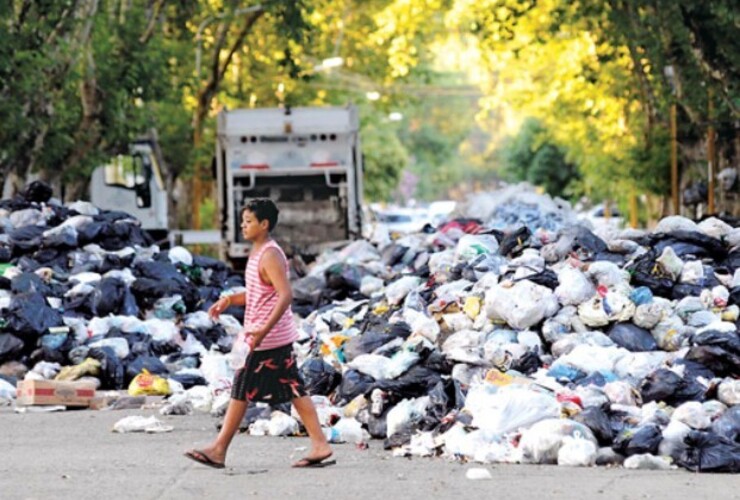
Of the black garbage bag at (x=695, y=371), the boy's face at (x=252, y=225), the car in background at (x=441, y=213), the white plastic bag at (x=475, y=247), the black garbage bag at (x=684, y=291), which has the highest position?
the boy's face at (x=252, y=225)

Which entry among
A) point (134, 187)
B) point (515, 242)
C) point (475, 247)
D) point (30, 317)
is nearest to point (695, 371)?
point (515, 242)

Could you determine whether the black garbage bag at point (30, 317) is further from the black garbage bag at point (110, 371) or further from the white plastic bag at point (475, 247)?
the white plastic bag at point (475, 247)

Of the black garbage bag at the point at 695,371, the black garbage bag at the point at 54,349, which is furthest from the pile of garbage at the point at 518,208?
the black garbage bag at the point at 695,371

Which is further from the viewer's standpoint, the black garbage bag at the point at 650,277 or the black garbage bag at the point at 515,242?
the black garbage bag at the point at 515,242

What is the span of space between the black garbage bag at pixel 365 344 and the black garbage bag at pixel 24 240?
6683 mm

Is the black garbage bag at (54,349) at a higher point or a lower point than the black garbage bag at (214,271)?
lower

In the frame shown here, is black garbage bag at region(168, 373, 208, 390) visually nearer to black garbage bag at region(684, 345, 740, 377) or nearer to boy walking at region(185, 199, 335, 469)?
black garbage bag at region(684, 345, 740, 377)

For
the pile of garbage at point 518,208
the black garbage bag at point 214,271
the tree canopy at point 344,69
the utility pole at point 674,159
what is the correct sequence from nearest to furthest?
1. the black garbage bag at point 214,271
2. the pile of garbage at point 518,208
3. the tree canopy at point 344,69
4. the utility pole at point 674,159

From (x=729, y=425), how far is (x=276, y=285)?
2.76 metres

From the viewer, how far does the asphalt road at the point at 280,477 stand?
9586mm

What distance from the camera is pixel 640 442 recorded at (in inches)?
A: 423

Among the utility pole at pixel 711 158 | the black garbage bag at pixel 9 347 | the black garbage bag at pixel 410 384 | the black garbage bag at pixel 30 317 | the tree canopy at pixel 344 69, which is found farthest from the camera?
the utility pole at pixel 711 158

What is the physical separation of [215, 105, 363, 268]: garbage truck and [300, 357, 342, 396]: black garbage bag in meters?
16.0

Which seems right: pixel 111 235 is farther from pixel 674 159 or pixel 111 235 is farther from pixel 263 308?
pixel 674 159
